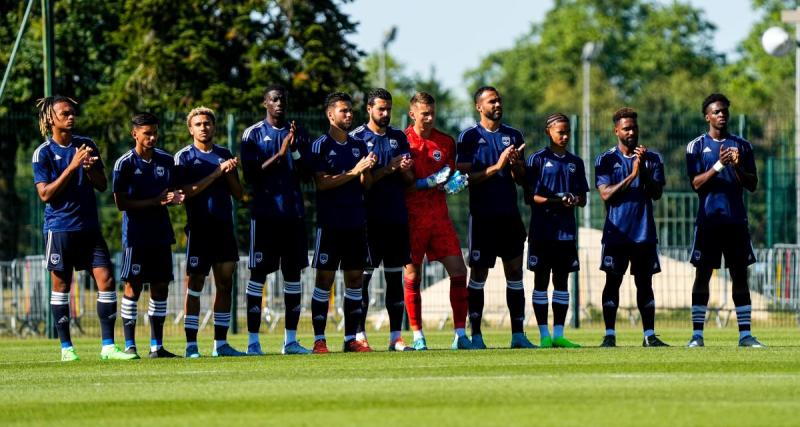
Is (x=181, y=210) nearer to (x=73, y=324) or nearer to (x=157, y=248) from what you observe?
(x=73, y=324)

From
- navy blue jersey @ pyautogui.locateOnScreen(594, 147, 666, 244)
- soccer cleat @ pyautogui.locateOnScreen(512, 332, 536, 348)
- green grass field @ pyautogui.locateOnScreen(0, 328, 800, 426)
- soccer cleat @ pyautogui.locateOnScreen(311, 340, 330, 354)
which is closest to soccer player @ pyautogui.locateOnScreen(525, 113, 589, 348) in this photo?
soccer cleat @ pyautogui.locateOnScreen(512, 332, 536, 348)

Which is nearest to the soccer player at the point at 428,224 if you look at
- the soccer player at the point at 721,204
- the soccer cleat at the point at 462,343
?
the soccer cleat at the point at 462,343

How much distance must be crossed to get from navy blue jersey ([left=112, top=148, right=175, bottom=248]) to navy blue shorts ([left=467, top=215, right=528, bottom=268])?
2.68 metres

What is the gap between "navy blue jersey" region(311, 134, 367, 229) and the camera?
45.6 feet

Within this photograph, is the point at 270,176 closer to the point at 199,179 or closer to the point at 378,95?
the point at 199,179

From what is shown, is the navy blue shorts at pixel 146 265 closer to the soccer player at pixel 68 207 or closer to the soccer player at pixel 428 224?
the soccer player at pixel 68 207

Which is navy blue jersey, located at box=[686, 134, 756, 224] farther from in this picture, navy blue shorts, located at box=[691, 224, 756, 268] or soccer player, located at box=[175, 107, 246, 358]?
soccer player, located at box=[175, 107, 246, 358]

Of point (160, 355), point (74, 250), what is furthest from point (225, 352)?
point (74, 250)

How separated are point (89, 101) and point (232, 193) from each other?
2528cm

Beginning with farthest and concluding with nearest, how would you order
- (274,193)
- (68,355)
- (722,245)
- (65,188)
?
(722,245) → (68,355) → (274,193) → (65,188)

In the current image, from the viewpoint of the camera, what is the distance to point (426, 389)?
10219 mm

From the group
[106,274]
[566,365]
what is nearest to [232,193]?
[106,274]

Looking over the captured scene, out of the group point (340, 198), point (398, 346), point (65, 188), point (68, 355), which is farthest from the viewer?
point (398, 346)

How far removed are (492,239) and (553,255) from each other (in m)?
0.57
